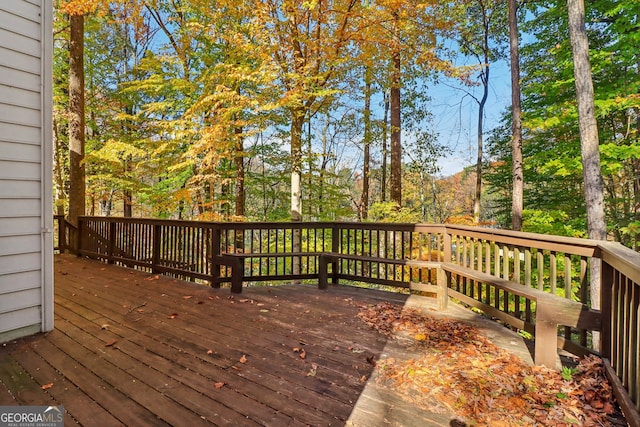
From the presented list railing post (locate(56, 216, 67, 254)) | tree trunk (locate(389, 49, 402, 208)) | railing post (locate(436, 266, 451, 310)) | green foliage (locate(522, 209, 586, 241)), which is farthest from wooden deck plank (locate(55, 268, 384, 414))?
green foliage (locate(522, 209, 586, 241))

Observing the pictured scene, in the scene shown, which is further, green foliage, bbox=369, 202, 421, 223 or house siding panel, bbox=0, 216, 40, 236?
green foliage, bbox=369, 202, 421, 223

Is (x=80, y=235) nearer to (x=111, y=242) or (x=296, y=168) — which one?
(x=111, y=242)

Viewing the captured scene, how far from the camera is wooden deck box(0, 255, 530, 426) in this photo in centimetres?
173

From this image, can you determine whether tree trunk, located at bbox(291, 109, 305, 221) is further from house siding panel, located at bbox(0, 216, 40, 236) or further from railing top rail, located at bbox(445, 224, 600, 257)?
house siding panel, located at bbox(0, 216, 40, 236)

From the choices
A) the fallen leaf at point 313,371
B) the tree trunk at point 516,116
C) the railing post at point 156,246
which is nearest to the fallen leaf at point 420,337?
the fallen leaf at point 313,371

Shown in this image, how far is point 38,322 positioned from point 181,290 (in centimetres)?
163

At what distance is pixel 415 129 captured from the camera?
12406mm

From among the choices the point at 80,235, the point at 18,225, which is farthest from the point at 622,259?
the point at 80,235

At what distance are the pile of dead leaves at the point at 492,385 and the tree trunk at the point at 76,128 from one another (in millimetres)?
7860

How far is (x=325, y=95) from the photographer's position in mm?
6562

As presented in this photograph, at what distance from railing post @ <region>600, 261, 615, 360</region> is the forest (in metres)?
4.50

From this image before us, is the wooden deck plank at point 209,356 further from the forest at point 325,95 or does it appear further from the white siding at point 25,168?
the forest at point 325,95

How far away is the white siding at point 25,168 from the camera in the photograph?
2.58 m

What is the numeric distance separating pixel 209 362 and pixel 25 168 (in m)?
2.34
